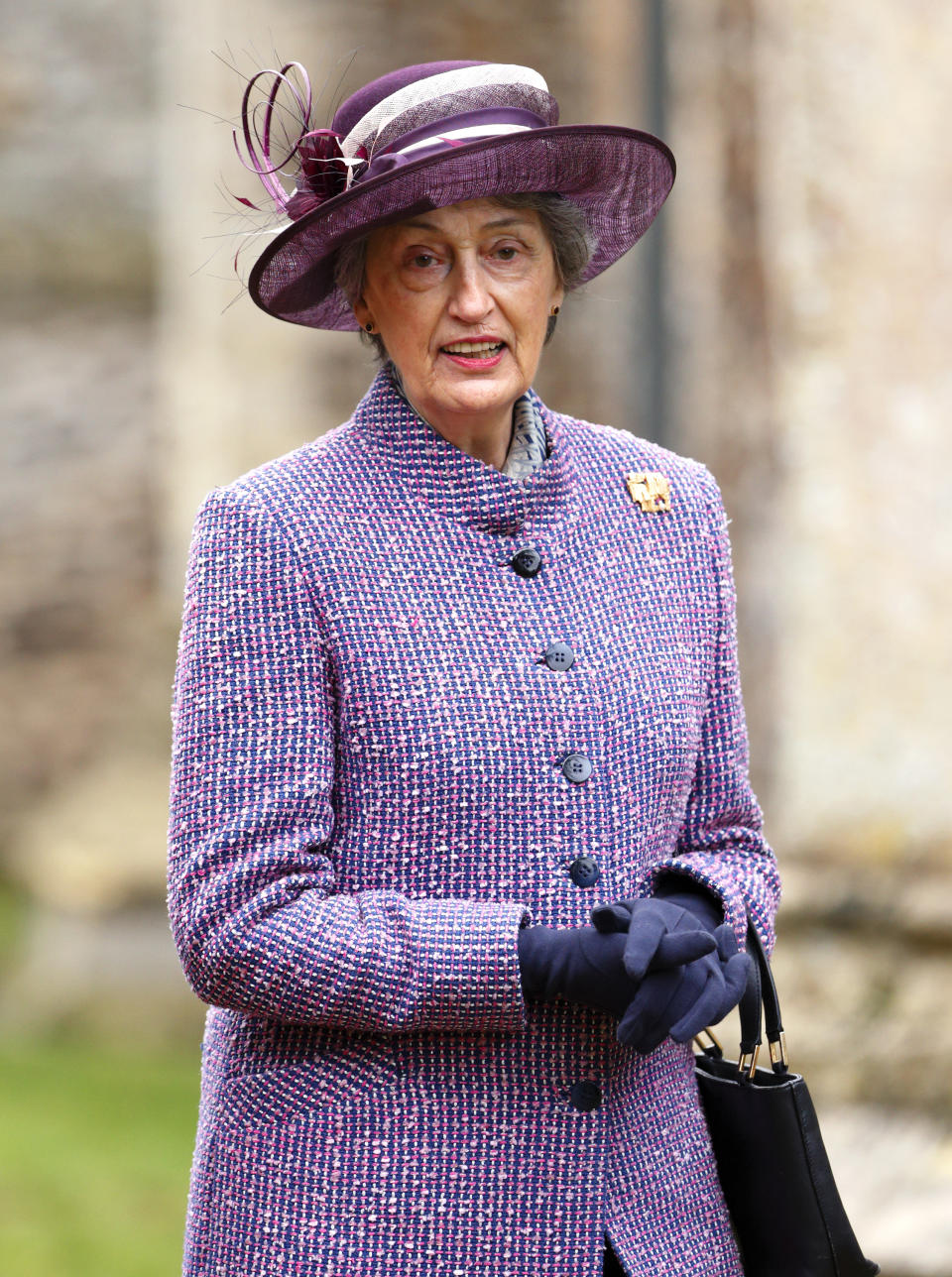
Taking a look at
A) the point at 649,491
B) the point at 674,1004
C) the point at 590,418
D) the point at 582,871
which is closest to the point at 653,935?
the point at 674,1004

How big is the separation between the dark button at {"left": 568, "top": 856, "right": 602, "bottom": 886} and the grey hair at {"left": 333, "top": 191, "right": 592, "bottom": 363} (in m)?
0.62

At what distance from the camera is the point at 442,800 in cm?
202

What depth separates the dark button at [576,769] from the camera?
2051mm

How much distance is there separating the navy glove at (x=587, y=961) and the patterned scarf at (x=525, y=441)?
551 millimetres

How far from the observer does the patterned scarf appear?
2.23 meters

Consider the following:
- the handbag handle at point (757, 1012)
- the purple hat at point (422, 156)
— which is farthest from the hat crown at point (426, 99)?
the handbag handle at point (757, 1012)

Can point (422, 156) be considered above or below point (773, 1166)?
above

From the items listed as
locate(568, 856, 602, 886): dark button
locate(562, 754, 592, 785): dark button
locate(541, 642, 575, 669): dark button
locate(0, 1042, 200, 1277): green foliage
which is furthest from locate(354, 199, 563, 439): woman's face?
locate(0, 1042, 200, 1277): green foliage

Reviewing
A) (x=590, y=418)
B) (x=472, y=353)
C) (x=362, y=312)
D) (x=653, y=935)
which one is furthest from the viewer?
(x=590, y=418)

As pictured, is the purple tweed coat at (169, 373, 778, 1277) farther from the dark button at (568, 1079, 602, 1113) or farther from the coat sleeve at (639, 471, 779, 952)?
the coat sleeve at (639, 471, 779, 952)

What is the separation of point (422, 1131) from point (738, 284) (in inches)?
103

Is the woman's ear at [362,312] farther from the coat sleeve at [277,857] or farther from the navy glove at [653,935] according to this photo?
the navy glove at [653,935]

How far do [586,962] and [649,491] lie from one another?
0.61 meters

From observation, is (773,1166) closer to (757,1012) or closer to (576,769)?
(757,1012)
